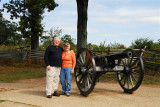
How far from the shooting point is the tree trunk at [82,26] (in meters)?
13.0

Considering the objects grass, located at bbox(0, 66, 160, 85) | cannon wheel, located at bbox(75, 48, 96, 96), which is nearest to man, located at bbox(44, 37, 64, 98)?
cannon wheel, located at bbox(75, 48, 96, 96)

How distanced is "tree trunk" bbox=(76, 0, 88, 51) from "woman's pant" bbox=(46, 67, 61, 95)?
244 inches

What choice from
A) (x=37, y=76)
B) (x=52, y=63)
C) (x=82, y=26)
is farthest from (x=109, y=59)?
(x=37, y=76)

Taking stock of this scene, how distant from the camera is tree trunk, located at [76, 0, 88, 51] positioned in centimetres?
1302

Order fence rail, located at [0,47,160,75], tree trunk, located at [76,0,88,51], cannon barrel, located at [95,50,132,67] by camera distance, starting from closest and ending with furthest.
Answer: cannon barrel, located at [95,50,132,67] → tree trunk, located at [76,0,88,51] → fence rail, located at [0,47,160,75]

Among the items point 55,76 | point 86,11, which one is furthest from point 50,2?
point 55,76

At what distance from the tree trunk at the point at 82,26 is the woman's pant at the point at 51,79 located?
6.21m

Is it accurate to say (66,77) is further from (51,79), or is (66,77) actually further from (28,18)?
(28,18)

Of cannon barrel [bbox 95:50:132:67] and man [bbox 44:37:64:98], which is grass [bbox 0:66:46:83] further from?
cannon barrel [bbox 95:50:132:67]

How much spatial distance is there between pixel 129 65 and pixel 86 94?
172cm

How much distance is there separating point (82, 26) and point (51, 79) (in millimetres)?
6817

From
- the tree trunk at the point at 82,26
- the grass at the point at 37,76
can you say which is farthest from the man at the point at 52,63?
the tree trunk at the point at 82,26

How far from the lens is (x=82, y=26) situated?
42.8ft

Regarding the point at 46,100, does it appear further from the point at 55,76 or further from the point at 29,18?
the point at 29,18
